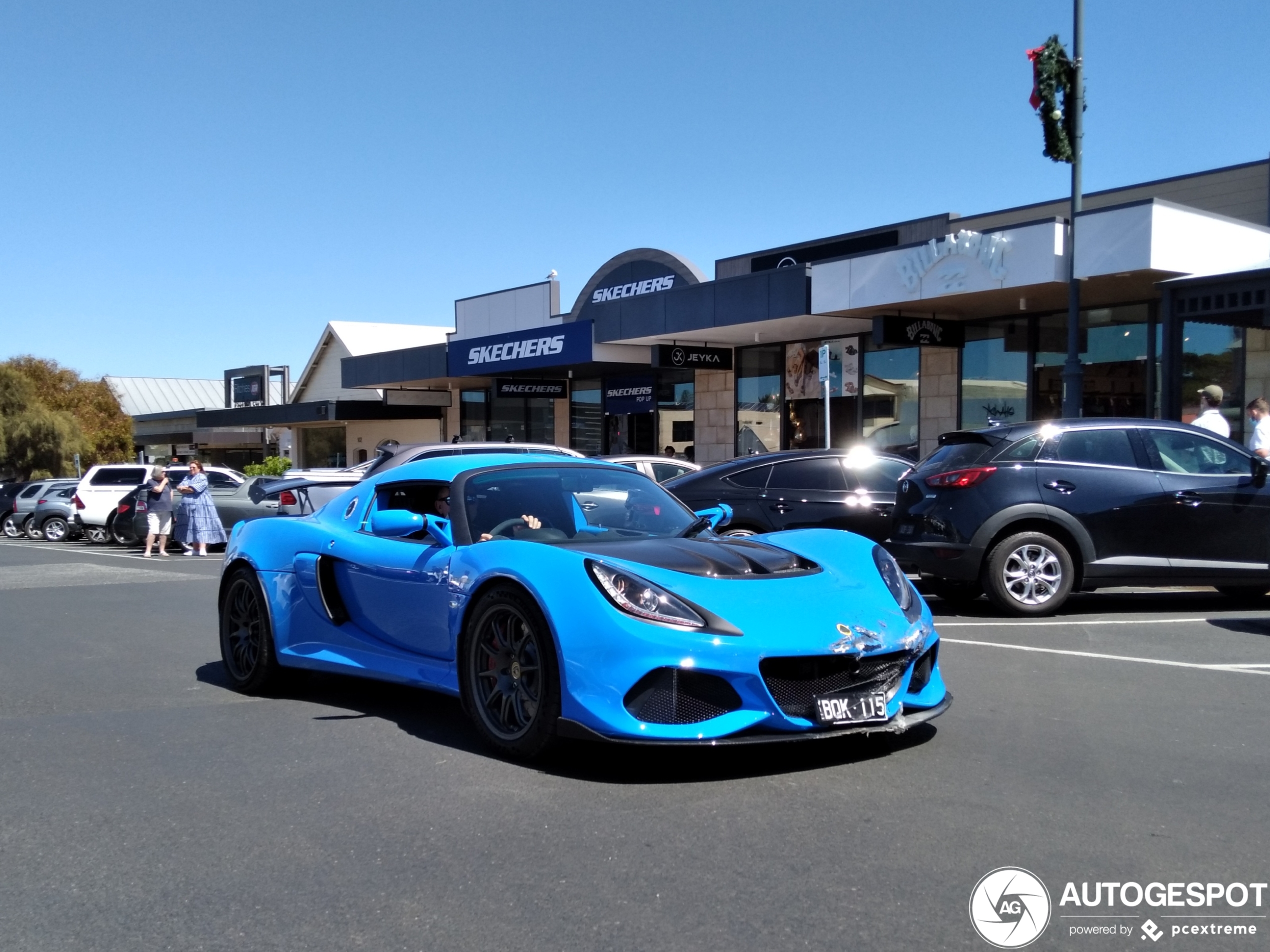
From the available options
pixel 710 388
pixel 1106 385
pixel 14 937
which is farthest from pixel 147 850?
pixel 710 388

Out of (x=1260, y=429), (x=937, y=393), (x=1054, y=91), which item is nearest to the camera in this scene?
(x=1260, y=429)

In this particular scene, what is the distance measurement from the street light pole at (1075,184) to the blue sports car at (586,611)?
9852 mm

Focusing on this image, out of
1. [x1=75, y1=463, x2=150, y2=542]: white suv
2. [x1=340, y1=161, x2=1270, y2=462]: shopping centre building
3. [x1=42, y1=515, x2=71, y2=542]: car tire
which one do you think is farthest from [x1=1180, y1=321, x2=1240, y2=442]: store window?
[x1=42, y1=515, x2=71, y2=542]: car tire

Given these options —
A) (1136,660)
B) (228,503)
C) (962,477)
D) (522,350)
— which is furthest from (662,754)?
(522,350)

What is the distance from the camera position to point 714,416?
2588 centimetres

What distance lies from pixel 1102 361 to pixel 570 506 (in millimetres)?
14737

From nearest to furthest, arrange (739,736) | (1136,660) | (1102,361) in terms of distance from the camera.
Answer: (739,736), (1136,660), (1102,361)

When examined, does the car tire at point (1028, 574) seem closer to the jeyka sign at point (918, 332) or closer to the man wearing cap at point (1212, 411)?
the man wearing cap at point (1212, 411)

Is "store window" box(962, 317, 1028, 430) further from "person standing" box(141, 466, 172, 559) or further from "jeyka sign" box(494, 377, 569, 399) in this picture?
"person standing" box(141, 466, 172, 559)

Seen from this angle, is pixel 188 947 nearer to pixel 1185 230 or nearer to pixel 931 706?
pixel 931 706

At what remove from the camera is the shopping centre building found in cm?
1555

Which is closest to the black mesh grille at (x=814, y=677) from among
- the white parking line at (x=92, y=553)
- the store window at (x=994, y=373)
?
the white parking line at (x=92, y=553)

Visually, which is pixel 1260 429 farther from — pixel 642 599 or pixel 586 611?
pixel 586 611

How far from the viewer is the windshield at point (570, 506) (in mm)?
5809
